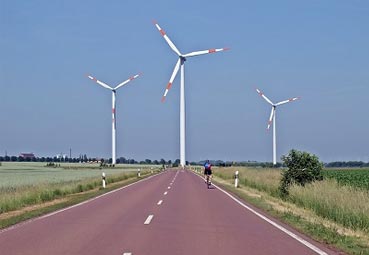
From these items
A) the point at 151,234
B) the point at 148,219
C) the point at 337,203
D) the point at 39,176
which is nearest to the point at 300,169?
the point at 337,203

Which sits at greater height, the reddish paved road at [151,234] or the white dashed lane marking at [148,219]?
the white dashed lane marking at [148,219]

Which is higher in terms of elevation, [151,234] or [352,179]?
[352,179]

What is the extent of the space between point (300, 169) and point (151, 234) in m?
16.1

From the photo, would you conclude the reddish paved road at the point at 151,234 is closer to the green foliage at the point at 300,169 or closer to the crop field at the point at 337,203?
the crop field at the point at 337,203

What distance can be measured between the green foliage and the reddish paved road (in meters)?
9.19

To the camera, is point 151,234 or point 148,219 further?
point 148,219

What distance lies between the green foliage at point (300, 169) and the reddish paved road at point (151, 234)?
919cm

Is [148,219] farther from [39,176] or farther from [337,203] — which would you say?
[39,176]

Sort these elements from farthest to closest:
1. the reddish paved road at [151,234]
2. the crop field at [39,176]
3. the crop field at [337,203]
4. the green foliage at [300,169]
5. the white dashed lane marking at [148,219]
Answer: the crop field at [39,176]
the green foliage at [300,169]
the crop field at [337,203]
the white dashed lane marking at [148,219]
the reddish paved road at [151,234]

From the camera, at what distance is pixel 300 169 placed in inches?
1086

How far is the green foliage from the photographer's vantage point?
2755cm

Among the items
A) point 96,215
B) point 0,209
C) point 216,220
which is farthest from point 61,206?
point 216,220

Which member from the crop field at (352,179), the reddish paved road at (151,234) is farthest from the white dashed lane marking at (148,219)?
the crop field at (352,179)

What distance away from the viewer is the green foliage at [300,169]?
27547mm
